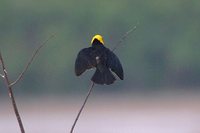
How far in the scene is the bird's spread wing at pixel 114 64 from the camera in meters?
2.07

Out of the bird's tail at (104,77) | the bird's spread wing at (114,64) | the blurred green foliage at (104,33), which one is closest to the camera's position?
the bird's spread wing at (114,64)

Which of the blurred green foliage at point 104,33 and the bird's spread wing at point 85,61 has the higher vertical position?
the blurred green foliage at point 104,33

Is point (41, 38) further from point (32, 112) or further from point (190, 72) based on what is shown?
point (190, 72)

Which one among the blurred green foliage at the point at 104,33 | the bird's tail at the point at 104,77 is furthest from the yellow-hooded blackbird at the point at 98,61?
the blurred green foliage at the point at 104,33

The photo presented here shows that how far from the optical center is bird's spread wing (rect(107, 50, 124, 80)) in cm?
207

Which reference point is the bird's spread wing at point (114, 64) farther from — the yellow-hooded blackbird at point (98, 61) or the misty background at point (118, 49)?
the misty background at point (118, 49)

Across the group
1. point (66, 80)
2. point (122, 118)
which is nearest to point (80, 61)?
point (122, 118)

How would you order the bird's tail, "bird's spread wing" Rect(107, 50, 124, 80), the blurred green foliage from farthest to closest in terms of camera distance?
the blurred green foliage
the bird's tail
"bird's spread wing" Rect(107, 50, 124, 80)

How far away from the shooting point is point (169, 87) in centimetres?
2006

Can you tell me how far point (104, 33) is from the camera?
59.7ft

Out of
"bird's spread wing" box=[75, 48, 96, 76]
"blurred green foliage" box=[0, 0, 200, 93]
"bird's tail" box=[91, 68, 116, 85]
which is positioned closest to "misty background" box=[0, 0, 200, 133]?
"blurred green foliage" box=[0, 0, 200, 93]

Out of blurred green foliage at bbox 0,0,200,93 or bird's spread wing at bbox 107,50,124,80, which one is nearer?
bird's spread wing at bbox 107,50,124,80

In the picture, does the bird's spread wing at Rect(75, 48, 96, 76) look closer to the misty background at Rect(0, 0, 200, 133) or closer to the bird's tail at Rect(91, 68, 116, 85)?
the bird's tail at Rect(91, 68, 116, 85)

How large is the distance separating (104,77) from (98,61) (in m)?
0.09
